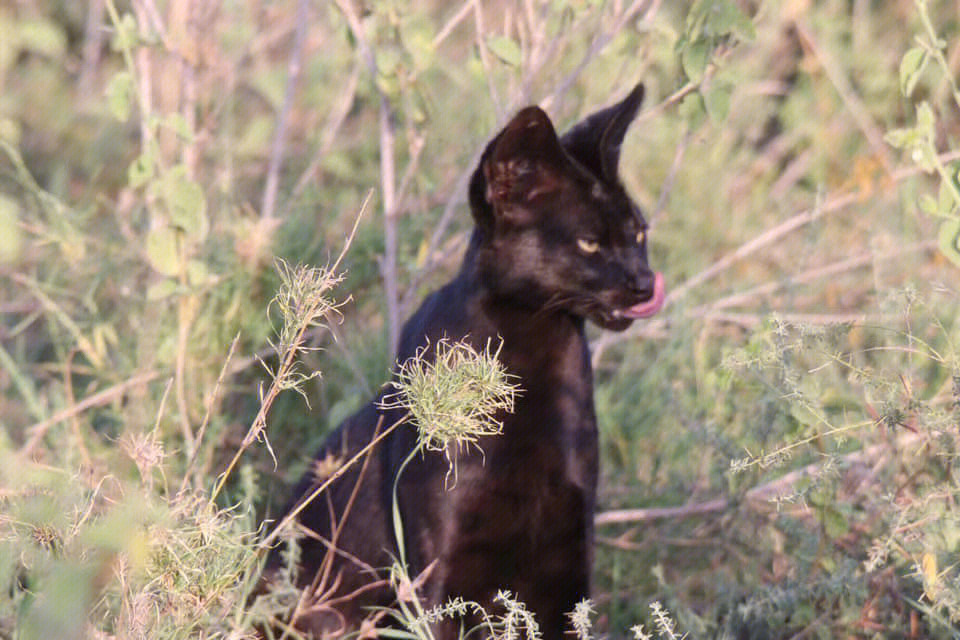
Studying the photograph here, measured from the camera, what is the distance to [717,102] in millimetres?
2834

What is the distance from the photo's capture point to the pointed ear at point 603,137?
2410 millimetres

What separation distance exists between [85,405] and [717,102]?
5.08 feet

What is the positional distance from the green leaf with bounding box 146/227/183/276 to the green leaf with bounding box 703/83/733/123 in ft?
4.02

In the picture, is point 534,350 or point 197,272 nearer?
point 534,350

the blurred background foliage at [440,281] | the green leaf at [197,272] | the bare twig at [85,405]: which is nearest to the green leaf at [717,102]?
the blurred background foliage at [440,281]

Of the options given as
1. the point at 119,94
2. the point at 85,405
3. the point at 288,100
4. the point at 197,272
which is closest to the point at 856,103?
the point at 288,100

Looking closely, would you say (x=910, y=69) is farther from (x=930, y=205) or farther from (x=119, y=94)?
(x=119, y=94)

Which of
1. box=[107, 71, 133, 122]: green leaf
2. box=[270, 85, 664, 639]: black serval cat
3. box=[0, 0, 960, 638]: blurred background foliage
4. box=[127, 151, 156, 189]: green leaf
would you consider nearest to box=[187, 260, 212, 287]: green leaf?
box=[0, 0, 960, 638]: blurred background foliage

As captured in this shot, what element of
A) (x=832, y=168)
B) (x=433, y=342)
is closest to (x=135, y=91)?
(x=433, y=342)

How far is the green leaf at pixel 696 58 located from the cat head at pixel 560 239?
41cm

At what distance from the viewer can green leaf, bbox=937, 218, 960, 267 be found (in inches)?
88.0

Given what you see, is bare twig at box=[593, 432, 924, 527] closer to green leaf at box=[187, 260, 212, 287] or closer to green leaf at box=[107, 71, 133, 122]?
green leaf at box=[187, 260, 212, 287]

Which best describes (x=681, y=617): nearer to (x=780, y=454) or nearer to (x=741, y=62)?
(x=780, y=454)

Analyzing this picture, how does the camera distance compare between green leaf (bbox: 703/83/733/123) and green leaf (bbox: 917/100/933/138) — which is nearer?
green leaf (bbox: 917/100/933/138)
